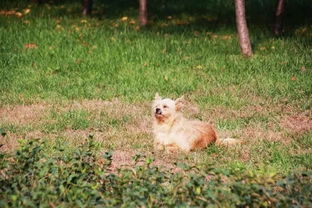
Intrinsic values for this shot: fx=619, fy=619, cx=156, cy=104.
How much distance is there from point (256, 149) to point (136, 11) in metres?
13.0

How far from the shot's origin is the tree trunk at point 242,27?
47.0ft

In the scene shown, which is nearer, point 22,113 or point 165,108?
point 165,108

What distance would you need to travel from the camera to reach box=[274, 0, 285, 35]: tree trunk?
1620 cm

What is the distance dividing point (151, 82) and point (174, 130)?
4271mm

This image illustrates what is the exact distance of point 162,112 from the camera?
27.3 ft

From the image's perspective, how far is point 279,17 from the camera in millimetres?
16250

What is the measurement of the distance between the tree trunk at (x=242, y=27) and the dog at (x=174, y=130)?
20.5 feet

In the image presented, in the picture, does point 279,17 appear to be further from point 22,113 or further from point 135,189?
point 135,189

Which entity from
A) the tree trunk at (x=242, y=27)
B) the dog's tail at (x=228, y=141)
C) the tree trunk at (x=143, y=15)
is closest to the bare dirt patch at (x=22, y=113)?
the dog's tail at (x=228, y=141)

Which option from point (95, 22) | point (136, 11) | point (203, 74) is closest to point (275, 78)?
point (203, 74)

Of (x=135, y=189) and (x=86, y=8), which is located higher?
(x=135, y=189)

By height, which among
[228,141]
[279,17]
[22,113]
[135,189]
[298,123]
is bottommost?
[22,113]

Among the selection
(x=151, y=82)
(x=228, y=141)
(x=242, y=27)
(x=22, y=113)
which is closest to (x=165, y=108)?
(x=228, y=141)

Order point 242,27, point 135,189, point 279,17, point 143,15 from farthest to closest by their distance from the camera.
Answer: point 143,15, point 279,17, point 242,27, point 135,189
